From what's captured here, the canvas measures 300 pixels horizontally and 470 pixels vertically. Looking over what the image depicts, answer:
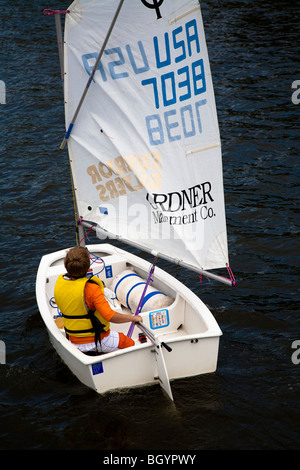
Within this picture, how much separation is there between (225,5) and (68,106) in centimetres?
1818

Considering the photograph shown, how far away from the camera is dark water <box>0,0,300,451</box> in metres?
6.83

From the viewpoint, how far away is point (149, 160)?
7453 mm

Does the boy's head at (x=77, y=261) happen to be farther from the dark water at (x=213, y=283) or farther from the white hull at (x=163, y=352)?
the dark water at (x=213, y=283)

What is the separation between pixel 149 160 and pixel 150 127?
1.32 ft

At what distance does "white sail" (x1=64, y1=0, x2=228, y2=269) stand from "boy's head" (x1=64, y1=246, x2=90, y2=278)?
1.30 meters

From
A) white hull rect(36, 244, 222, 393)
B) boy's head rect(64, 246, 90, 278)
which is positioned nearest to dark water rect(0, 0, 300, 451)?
white hull rect(36, 244, 222, 393)

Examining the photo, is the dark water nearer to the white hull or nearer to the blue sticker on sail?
the white hull

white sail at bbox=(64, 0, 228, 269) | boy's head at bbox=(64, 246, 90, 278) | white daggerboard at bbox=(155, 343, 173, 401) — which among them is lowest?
white daggerboard at bbox=(155, 343, 173, 401)

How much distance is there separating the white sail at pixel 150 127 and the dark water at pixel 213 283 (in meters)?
1.68

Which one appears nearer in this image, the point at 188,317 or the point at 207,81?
the point at 207,81

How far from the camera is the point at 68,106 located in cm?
751

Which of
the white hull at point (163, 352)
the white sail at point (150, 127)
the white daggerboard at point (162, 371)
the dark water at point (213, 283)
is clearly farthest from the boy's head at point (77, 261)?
the dark water at point (213, 283)

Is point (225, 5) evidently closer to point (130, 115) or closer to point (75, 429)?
point (130, 115)
